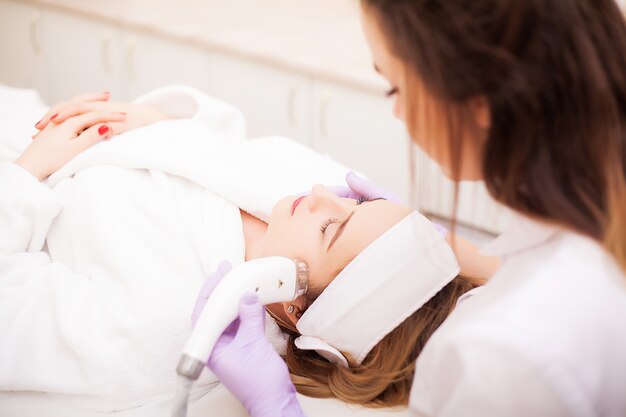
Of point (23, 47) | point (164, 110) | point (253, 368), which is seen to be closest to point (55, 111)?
point (164, 110)

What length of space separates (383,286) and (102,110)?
2.82 ft

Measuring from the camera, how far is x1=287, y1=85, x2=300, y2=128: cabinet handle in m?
2.45

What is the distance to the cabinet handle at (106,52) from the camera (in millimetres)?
2916

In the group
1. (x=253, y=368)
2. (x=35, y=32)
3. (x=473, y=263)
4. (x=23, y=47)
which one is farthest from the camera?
(x=23, y=47)

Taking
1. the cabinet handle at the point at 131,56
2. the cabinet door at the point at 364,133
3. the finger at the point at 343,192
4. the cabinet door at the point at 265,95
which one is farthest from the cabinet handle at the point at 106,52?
the finger at the point at 343,192

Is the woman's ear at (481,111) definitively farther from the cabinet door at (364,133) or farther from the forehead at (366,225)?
the cabinet door at (364,133)

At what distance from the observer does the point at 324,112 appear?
240 cm

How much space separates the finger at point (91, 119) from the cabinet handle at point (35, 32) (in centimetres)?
193

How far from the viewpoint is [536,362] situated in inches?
26.9

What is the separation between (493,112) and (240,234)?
29.3 inches

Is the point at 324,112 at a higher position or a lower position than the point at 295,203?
lower

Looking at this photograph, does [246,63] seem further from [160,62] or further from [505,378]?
[505,378]

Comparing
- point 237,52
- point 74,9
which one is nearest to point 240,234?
point 237,52

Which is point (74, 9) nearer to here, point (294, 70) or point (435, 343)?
point (294, 70)
